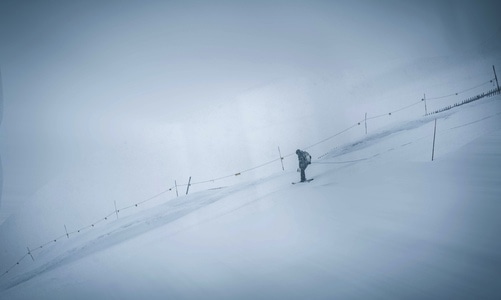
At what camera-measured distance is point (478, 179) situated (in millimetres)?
4445

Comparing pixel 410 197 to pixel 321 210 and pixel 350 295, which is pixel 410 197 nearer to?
pixel 321 210

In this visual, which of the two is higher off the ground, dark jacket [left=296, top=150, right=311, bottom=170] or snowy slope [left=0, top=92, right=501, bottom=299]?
dark jacket [left=296, top=150, right=311, bottom=170]

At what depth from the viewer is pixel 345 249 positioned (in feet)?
10.7

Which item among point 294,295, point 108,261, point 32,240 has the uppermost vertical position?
point 294,295

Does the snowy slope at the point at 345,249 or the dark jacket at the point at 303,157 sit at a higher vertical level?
the dark jacket at the point at 303,157

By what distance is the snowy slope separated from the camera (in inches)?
98.1

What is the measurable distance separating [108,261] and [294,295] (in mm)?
5205

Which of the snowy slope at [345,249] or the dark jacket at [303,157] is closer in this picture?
the snowy slope at [345,249]

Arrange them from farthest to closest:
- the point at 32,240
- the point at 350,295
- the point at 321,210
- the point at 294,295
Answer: the point at 32,240, the point at 321,210, the point at 294,295, the point at 350,295

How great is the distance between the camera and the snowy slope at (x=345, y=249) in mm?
2492

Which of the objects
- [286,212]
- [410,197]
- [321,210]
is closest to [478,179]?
[410,197]

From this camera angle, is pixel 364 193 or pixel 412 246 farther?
pixel 364 193

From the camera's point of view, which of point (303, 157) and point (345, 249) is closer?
point (345, 249)

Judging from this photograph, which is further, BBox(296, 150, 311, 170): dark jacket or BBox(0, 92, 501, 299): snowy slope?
BBox(296, 150, 311, 170): dark jacket
